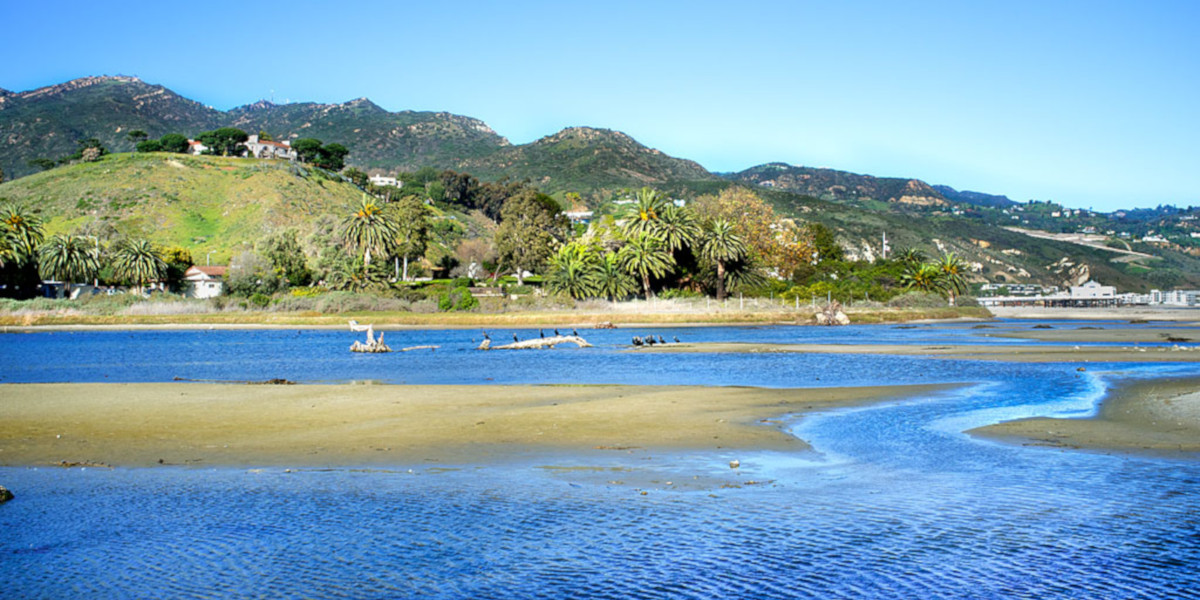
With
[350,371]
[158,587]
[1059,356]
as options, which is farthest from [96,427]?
[1059,356]

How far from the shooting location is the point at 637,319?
3337 inches

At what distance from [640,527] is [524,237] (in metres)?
112

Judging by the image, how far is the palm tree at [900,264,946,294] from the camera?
4262 inches

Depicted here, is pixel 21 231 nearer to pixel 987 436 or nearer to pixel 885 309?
pixel 885 309

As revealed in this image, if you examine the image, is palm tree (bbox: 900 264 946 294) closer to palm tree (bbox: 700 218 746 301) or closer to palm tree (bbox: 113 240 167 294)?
palm tree (bbox: 700 218 746 301)

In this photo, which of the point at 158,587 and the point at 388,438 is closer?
the point at 158,587

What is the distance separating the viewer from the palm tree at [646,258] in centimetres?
9450

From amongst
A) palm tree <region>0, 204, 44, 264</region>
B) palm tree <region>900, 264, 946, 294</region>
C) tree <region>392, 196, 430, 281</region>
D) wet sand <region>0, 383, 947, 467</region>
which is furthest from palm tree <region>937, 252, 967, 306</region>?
palm tree <region>0, 204, 44, 264</region>

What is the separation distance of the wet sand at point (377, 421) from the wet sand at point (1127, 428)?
4.78 meters

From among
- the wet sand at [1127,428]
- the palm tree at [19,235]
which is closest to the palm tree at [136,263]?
the palm tree at [19,235]

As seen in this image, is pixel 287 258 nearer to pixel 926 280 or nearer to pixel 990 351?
pixel 926 280

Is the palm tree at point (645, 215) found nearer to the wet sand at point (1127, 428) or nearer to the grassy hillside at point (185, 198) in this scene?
the grassy hillside at point (185, 198)

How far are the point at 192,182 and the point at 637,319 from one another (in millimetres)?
105912

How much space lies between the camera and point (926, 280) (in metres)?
109
